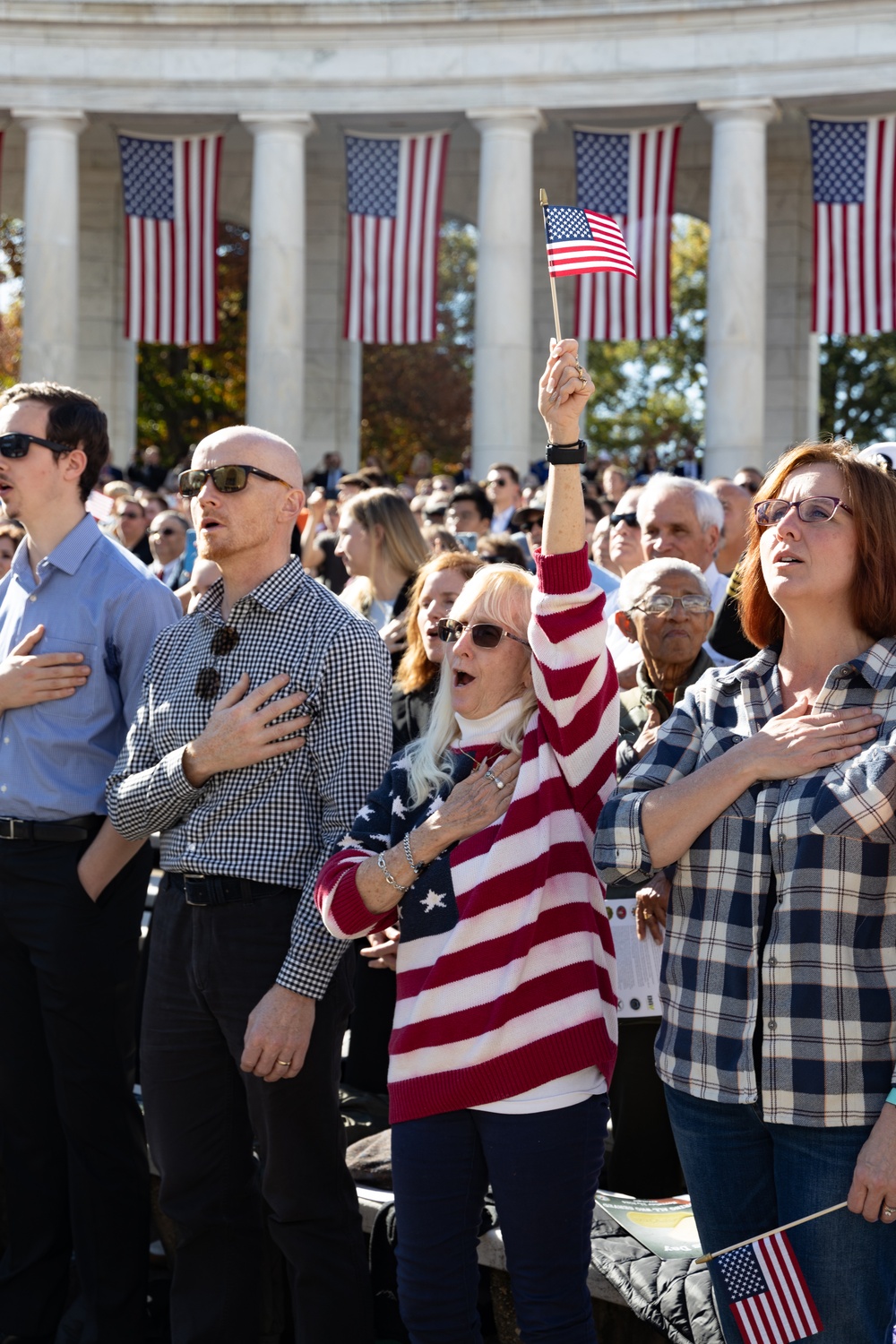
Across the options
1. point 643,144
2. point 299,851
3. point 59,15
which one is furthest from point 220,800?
point 59,15

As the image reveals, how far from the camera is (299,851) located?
538 cm

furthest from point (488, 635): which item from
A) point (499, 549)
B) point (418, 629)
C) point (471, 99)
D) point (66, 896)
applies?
point (471, 99)

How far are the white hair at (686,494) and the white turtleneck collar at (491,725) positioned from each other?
3654 millimetres

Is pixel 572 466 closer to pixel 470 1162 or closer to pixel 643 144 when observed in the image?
pixel 470 1162

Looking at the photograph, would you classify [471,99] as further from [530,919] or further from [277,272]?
[530,919]

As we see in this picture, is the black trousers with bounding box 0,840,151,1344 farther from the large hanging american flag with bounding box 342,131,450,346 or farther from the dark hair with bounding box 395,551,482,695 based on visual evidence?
the large hanging american flag with bounding box 342,131,450,346

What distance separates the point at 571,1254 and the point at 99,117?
34.2 m

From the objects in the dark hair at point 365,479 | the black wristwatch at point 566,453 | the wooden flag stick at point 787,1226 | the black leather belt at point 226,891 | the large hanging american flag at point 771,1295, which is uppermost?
the dark hair at point 365,479

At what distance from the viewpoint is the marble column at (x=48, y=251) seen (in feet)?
109

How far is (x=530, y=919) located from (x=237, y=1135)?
164cm

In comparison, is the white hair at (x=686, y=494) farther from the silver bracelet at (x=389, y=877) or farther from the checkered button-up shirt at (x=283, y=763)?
the silver bracelet at (x=389, y=877)

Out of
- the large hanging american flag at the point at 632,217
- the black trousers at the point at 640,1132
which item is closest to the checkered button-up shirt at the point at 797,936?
the black trousers at the point at 640,1132

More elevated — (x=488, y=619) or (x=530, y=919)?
(x=488, y=619)

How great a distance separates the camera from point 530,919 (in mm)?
4578
